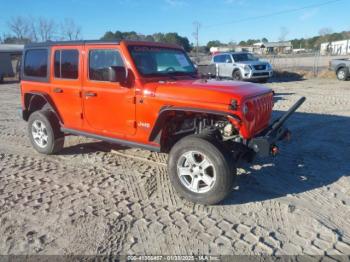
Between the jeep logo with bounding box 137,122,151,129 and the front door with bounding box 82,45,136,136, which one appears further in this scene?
the front door with bounding box 82,45,136,136

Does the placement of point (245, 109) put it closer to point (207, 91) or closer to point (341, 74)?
point (207, 91)

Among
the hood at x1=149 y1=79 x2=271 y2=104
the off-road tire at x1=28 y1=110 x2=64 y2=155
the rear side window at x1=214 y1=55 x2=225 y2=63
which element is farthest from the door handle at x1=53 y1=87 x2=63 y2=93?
the rear side window at x1=214 y1=55 x2=225 y2=63

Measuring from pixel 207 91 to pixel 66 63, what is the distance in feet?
8.99

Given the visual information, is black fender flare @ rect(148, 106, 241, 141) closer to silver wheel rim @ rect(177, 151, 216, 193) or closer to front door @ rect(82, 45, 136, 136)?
front door @ rect(82, 45, 136, 136)

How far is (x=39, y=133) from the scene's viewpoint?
6.48 m

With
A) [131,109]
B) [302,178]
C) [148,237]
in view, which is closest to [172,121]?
[131,109]

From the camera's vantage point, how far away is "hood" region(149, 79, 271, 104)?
4.14 meters

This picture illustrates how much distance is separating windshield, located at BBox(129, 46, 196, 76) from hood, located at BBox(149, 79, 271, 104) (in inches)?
16.8

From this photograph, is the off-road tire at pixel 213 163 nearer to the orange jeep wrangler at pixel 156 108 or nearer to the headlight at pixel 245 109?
the orange jeep wrangler at pixel 156 108

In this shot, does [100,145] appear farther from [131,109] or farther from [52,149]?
[131,109]

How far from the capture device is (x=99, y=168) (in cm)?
564

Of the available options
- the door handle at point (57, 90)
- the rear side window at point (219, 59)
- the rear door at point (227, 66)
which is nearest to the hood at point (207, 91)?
the door handle at point (57, 90)

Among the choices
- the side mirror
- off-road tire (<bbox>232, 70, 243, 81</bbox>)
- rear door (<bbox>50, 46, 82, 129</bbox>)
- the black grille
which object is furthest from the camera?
off-road tire (<bbox>232, 70, 243, 81</bbox>)

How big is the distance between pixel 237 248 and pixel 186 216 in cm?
82
